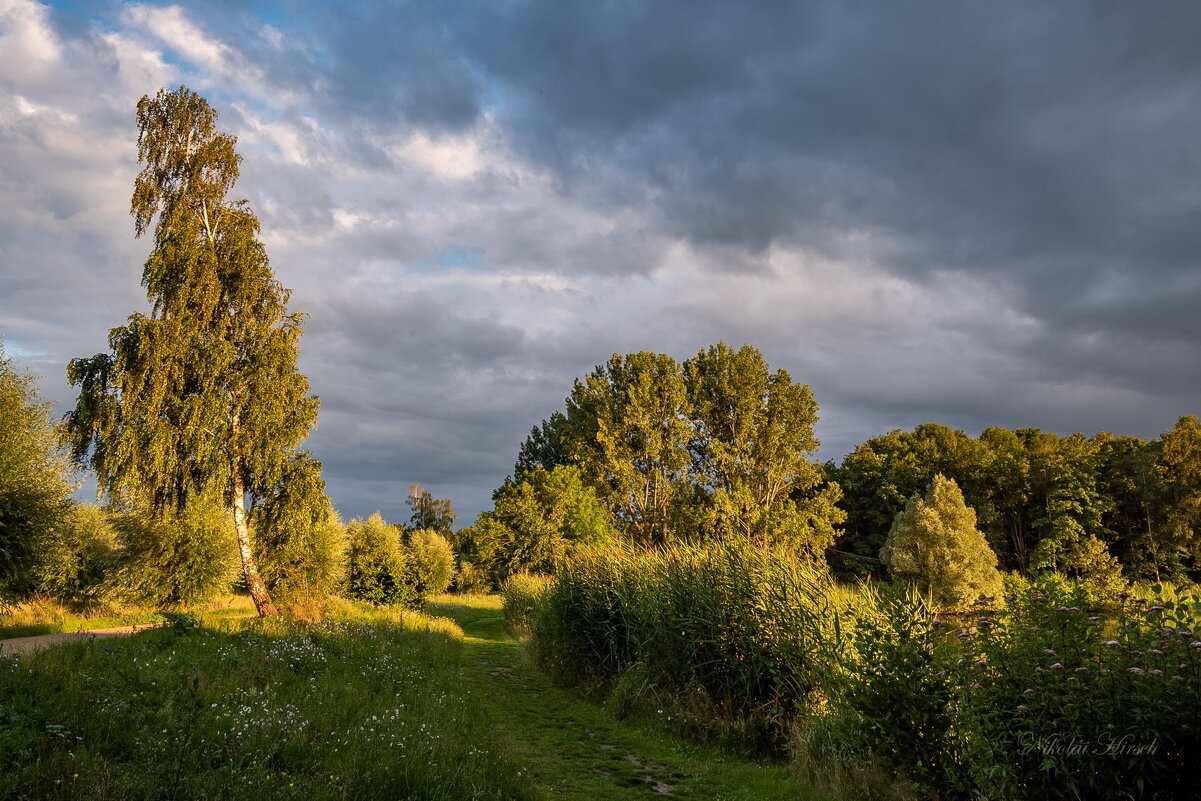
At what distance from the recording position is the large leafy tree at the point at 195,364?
19016 millimetres

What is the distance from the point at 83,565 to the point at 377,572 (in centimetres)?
1242

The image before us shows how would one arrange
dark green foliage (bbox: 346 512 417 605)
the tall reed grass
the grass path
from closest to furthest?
the grass path, the tall reed grass, dark green foliage (bbox: 346 512 417 605)

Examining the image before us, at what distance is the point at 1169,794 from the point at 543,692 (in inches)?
511

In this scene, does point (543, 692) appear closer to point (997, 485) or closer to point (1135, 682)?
point (1135, 682)

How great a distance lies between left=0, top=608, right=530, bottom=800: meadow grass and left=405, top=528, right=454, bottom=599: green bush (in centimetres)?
2317

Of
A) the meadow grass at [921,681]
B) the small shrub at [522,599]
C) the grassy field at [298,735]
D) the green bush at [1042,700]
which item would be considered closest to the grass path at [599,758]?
the grassy field at [298,735]

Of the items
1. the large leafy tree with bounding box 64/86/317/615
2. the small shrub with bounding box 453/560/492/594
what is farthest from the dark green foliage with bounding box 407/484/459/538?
the large leafy tree with bounding box 64/86/317/615

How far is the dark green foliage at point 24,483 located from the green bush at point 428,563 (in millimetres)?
17913

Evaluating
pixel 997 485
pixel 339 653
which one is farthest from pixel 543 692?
pixel 997 485

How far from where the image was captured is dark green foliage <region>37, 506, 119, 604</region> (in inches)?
968

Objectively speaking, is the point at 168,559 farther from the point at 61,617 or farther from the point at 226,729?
the point at 226,729

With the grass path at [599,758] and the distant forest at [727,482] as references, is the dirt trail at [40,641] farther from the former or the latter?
the distant forest at [727,482]

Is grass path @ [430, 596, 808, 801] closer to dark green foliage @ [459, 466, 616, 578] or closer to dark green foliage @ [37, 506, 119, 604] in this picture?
dark green foliage @ [37, 506, 119, 604]

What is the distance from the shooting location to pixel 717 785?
794 centimetres
